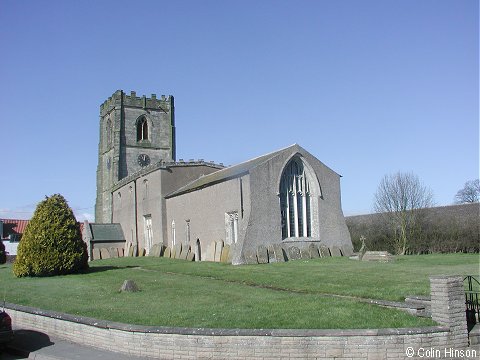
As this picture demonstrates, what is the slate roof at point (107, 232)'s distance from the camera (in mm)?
43181

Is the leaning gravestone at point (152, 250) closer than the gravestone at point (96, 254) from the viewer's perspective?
Yes

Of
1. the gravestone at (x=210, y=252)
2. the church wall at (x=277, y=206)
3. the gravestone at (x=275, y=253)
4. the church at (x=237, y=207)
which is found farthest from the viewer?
the gravestone at (x=210, y=252)

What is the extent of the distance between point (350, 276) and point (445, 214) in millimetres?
23358

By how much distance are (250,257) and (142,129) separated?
36.5m

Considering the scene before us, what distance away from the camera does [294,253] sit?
2700 centimetres

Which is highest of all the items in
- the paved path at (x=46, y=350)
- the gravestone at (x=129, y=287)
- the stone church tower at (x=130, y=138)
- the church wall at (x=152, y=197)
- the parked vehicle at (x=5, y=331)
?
the stone church tower at (x=130, y=138)

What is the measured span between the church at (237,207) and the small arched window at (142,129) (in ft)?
42.3

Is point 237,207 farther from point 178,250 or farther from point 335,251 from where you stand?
point 178,250

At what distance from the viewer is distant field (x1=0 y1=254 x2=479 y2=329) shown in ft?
34.2

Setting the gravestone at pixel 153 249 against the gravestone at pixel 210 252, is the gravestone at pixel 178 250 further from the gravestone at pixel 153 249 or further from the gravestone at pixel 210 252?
the gravestone at pixel 153 249

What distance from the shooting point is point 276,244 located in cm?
2677

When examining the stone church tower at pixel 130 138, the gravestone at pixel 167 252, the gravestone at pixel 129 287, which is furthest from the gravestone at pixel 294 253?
the stone church tower at pixel 130 138

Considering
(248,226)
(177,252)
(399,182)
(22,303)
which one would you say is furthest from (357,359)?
(399,182)

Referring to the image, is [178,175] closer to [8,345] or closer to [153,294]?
[153,294]
